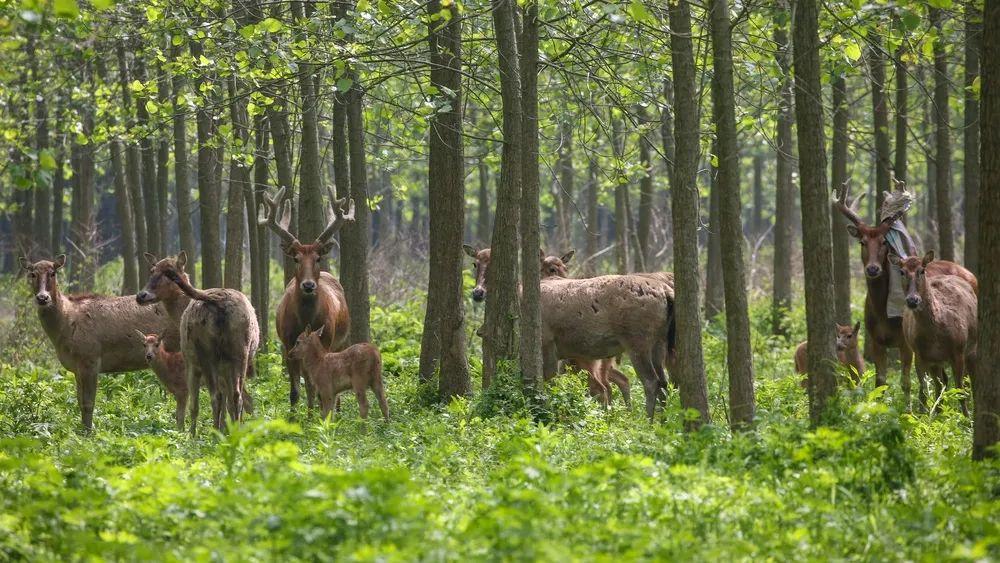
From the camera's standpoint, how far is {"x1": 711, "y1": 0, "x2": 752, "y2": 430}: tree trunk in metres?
9.40

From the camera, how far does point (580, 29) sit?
613 inches

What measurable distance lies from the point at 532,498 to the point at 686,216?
154 inches

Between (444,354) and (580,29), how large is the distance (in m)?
4.72

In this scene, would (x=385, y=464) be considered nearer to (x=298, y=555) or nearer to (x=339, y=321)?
(x=298, y=555)

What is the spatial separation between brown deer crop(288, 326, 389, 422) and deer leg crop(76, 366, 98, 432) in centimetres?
254

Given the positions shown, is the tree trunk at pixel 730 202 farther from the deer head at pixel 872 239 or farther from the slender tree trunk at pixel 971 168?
the slender tree trunk at pixel 971 168

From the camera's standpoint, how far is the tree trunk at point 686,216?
9672 millimetres

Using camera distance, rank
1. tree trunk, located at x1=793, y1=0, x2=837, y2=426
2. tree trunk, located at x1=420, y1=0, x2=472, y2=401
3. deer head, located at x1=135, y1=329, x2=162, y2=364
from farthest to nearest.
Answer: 1. deer head, located at x1=135, y1=329, x2=162, y2=364
2. tree trunk, located at x1=420, y1=0, x2=472, y2=401
3. tree trunk, located at x1=793, y1=0, x2=837, y2=426

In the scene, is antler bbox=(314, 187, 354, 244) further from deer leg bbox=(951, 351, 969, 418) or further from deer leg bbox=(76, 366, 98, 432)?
deer leg bbox=(951, 351, 969, 418)

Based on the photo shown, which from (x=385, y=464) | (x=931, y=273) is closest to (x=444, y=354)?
(x=385, y=464)

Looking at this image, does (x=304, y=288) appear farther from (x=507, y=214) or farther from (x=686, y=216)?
(x=686, y=216)

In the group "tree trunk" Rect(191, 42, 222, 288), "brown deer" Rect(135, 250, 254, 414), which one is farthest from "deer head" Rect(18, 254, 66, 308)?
"tree trunk" Rect(191, 42, 222, 288)

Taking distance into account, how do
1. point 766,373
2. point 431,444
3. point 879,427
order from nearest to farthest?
point 879,427 < point 431,444 < point 766,373

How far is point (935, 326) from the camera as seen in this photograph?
12.8 m
